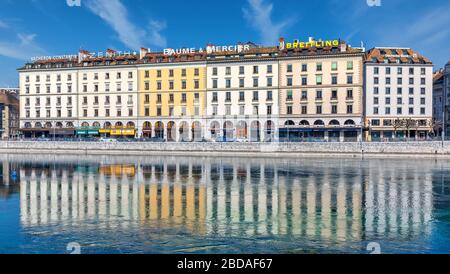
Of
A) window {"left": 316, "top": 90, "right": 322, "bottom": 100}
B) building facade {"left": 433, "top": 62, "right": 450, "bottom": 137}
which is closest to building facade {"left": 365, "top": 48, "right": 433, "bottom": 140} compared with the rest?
building facade {"left": 433, "top": 62, "right": 450, "bottom": 137}

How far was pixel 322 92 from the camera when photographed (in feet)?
290

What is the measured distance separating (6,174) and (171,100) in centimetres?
5175

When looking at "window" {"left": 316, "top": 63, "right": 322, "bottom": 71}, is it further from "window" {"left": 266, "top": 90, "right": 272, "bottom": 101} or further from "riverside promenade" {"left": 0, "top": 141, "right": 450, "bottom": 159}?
"riverside promenade" {"left": 0, "top": 141, "right": 450, "bottom": 159}

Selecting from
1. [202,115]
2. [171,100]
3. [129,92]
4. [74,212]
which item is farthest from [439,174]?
[129,92]

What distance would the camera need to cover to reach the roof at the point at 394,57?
93.9m

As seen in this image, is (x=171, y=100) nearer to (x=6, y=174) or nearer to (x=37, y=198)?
(x=6, y=174)

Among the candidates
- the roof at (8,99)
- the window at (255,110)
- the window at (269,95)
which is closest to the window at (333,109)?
the window at (269,95)

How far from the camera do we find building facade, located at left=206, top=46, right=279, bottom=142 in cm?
9062

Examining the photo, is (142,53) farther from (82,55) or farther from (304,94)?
(304,94)

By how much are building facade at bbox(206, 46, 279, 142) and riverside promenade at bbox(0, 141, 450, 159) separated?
1262cm

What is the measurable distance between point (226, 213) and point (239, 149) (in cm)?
5068

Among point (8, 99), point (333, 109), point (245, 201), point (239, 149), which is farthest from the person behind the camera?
point (8, 99)

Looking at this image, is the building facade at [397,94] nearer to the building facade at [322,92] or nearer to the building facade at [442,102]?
the building facade at [322,92]

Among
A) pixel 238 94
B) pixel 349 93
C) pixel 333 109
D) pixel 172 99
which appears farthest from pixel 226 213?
pixel 172 99
